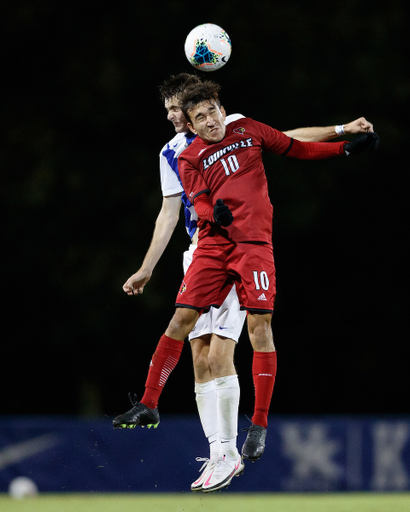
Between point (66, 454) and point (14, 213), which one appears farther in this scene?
point (14, 213)

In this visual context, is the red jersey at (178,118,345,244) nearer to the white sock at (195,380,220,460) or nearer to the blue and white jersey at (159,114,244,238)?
the blue and white jersey at (159,114,244,238)

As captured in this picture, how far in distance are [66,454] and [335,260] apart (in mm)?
11335

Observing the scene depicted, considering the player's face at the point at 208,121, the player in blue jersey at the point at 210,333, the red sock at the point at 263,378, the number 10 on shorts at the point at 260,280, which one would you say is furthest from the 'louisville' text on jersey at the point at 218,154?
the red sock at the point at 263,378

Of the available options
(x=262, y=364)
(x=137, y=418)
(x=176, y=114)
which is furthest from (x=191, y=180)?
(x=137, y=418)

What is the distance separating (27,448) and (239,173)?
9.39m

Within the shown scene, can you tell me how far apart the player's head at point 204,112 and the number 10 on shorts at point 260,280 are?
124 cm

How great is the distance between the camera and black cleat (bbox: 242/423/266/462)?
6703 millimetres

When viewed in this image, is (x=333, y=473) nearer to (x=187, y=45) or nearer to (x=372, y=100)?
(x=187, y=45)

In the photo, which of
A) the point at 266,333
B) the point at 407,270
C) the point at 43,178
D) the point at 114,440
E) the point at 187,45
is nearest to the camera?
the point at 266,333

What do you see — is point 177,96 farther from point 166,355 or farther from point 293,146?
point 166,355

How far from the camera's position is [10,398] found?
2402 centimetres

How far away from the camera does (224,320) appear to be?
756 cm

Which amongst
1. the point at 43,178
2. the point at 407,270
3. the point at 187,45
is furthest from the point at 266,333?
the point at 407,270

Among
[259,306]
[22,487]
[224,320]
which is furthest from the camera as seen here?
[22,487]
